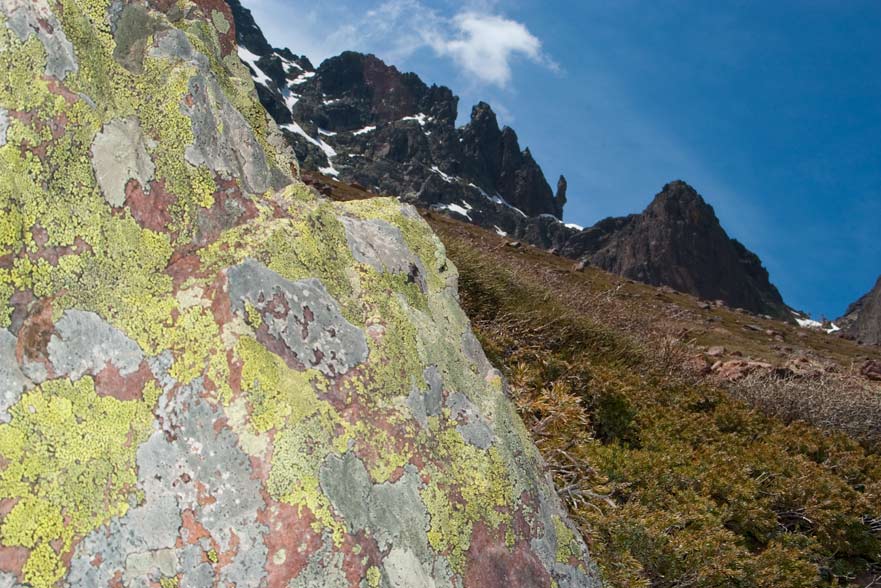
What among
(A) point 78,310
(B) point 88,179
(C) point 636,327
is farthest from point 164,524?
(C) point 636,327

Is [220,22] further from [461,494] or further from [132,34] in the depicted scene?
[461,494]

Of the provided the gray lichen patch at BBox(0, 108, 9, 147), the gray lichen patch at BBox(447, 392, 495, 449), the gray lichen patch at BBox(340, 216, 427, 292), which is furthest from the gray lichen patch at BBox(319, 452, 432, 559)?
the gray lichen patch at BBox(0, 108, 9, 147)

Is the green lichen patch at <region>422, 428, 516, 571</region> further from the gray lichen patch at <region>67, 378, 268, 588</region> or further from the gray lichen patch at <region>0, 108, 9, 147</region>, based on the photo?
the gray lichen patch at <region>0, 108, 9, 147</region>

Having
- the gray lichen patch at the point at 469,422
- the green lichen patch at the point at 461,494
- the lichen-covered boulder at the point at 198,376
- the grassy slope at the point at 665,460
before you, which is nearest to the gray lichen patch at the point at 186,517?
the lichen-covered boulder at the point at 198,376

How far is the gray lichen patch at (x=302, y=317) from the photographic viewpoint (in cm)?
350

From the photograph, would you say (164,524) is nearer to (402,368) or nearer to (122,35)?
Result: (402,368)

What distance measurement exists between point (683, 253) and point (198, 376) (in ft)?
576

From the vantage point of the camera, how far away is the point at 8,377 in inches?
110

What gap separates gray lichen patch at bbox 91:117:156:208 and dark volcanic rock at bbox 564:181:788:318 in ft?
544

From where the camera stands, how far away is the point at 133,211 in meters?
3.51

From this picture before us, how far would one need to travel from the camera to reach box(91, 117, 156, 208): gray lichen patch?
343 cm

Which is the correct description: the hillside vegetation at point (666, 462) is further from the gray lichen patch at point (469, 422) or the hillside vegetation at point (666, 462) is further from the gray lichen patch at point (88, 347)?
the gray lichen patch at point (88, 347)

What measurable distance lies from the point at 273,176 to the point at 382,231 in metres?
0.98

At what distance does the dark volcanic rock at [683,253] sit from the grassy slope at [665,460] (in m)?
157
